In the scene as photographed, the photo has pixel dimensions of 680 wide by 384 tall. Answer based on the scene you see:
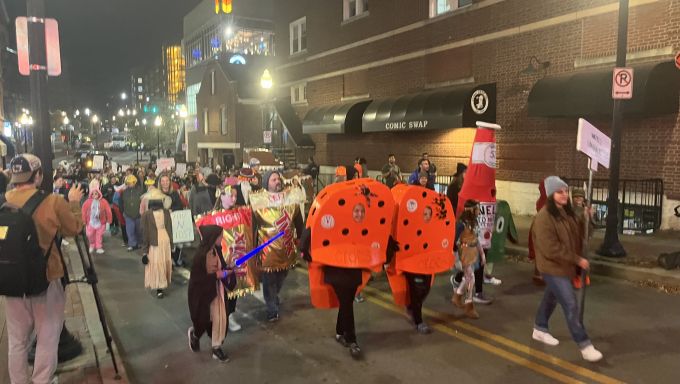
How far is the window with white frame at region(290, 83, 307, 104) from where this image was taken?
2869cm

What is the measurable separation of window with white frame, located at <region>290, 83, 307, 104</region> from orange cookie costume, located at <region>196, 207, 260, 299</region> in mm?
22605

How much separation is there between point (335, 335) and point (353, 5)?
2039 centimetres

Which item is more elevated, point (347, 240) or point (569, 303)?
point (347, 240)

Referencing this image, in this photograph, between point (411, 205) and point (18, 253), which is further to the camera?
point (411, 205)

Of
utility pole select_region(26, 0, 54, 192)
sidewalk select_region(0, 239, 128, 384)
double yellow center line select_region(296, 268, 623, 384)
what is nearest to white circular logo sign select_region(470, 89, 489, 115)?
double yellow center line select_region(296, 268, 623, 384)

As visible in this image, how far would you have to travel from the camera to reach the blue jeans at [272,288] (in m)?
6.71

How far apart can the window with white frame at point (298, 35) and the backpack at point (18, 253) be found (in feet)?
82.5

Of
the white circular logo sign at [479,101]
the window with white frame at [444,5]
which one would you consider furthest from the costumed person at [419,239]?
the window with white frame at [444,5]

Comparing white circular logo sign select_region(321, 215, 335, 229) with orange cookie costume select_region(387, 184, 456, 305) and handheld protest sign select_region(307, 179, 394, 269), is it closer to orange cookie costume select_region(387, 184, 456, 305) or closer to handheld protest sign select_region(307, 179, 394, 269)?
handheld protest sign select_region(307, 179, 394, 269)

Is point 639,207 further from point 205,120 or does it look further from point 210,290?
point 205,120

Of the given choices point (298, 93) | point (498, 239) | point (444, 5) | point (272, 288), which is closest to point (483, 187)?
point (498, 239)

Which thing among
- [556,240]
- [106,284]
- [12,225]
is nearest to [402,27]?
[106,284]

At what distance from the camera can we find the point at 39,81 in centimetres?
562

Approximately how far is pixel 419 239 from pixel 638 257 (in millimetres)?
5745
